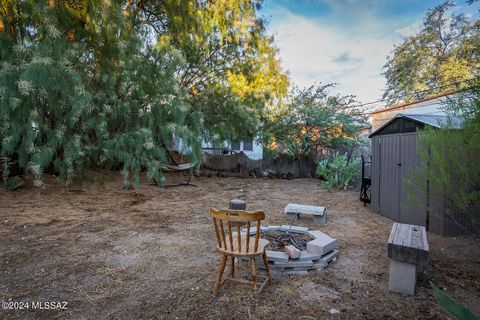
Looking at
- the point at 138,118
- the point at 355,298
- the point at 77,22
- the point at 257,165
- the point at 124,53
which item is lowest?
the point at 355,298

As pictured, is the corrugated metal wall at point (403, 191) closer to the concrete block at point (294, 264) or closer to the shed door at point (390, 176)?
the shed door at point (390, 176)

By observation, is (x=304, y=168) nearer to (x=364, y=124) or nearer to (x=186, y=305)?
(x=364, y=124)

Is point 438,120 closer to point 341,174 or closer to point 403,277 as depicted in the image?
point 403,277

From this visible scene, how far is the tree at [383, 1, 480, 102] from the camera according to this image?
13305mm

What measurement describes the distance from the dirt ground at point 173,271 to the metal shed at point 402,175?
29cm

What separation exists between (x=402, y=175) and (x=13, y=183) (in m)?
7.68

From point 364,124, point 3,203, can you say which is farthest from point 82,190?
point 364,124

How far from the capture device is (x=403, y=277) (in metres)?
2.23

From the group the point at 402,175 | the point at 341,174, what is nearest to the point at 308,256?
the point at 402,175

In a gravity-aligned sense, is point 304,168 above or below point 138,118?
below

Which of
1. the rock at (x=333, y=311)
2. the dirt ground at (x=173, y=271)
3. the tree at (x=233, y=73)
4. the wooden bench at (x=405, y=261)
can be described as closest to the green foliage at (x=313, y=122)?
the tree at (x=233, y=73)

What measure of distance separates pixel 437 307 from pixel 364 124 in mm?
9147

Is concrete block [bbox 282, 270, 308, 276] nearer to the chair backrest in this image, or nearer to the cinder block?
the chair backrest

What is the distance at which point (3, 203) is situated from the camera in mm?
5156
